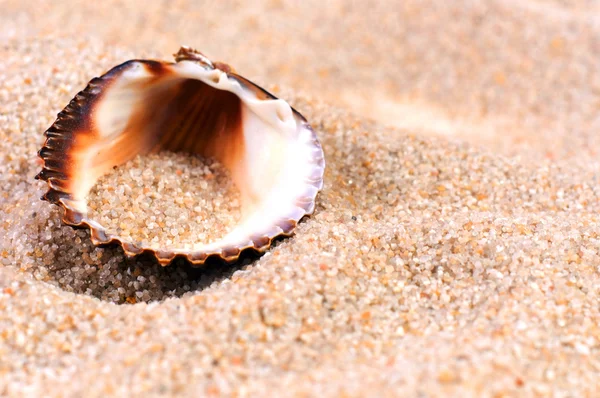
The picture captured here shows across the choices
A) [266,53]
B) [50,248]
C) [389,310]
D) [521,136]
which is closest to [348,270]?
[389,310]

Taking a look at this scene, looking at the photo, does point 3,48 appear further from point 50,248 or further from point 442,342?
point 442,342

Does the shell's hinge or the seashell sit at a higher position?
the shell's hinge

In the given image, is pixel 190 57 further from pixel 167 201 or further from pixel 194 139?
pixel 167 201

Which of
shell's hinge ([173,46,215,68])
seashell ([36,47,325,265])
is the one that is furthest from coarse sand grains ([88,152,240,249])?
shell's hinge ([173,46,215,68])

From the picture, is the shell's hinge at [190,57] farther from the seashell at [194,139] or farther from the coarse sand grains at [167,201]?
the coarse sand grains at [167,201]

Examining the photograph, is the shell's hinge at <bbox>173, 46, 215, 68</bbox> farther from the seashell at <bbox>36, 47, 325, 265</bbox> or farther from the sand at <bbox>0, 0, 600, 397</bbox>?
the sand at <bbox>0, 0, 600, 397</bbox>

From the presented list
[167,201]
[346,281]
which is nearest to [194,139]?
[167,201]

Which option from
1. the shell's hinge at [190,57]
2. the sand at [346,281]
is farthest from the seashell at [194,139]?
the sand at [346,281]
